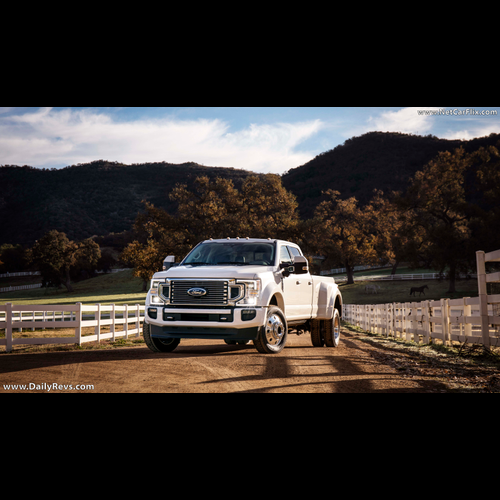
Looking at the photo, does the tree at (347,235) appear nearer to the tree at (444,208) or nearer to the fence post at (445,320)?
the tree at (444,208)

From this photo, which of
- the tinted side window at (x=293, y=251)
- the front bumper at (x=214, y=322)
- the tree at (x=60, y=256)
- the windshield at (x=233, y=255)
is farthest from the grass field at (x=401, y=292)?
the front bumper at (x=214, y=322)

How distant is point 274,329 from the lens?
9125 mm

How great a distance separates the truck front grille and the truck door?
5.32 ft

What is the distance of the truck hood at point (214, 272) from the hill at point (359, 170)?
47825 mm

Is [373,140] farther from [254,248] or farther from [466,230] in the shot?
[254,248]

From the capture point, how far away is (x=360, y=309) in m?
26.2

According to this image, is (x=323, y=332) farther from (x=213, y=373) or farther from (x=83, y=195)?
(x=83, y=195)

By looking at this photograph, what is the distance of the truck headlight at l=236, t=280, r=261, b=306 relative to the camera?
8500 mm

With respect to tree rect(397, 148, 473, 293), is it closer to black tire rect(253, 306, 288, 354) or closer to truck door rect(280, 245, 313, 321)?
truck door rect(280, 245, 313, 321)

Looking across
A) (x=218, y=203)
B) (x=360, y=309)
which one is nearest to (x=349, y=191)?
(x=218, y=203)

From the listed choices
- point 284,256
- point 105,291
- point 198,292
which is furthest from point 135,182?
point 198,292

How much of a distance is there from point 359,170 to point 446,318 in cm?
6269

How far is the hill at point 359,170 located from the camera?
58062 millimetres

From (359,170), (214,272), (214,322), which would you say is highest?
(359,170)
